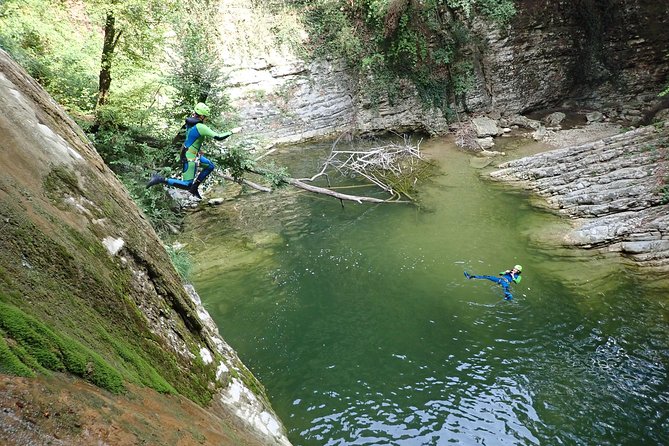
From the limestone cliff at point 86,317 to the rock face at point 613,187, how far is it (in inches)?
426

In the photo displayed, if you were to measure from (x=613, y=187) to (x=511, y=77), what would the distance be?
11.6 m

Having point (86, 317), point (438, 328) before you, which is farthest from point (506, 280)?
point (86, 317)

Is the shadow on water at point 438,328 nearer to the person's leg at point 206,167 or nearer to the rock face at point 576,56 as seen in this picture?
the person's leg at point 206,167

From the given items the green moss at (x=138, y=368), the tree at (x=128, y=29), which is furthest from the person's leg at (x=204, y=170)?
the green moss at (x=138, y=368)

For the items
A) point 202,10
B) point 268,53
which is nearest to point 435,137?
point 268,53

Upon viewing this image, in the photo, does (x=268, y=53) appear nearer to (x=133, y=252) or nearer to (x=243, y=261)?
(x=243, y=261)

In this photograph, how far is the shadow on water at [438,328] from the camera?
709 centimetres

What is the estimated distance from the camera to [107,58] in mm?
10211

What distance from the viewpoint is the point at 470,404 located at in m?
7.40

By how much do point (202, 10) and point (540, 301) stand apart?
70.2ft

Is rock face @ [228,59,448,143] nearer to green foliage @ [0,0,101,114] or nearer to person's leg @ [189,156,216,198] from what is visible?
→ green foliage @ [0,0,101,114]

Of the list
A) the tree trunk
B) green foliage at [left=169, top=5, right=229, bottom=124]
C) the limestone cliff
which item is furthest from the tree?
the limestone cliff

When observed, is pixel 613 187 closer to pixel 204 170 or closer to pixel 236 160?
pixel 236 160

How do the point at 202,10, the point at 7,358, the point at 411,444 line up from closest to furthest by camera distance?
the point at 7,358 → the point at 411,444 → the point at 202,10
